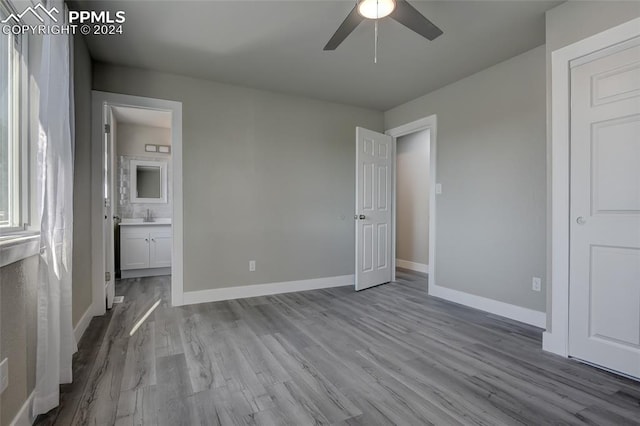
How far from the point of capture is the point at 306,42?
271 cm

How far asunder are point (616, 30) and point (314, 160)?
9.73 feet

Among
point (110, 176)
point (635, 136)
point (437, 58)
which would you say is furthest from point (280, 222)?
point (635, 136)

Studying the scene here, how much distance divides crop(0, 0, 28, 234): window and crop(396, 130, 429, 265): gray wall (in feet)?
16.6

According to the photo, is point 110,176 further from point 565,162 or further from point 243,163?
point 565,162

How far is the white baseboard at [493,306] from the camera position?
2.79 m

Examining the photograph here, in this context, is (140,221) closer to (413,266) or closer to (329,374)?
(329,374)

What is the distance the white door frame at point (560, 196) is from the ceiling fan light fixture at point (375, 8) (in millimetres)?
1371

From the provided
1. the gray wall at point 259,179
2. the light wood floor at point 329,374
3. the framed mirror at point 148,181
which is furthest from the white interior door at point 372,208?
the framed mirror at point 148,181

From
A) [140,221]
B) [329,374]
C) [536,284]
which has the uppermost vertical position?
[140,221]

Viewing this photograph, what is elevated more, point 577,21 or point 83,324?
point 577,21

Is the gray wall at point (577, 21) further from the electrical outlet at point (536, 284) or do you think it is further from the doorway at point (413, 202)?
the doorway at point (413, 202)

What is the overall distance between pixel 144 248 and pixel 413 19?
460 centimetres

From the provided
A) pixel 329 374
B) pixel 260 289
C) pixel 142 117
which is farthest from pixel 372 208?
pixel 142 117

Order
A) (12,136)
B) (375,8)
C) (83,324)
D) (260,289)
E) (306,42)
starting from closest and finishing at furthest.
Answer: (12,136), (375,8), (83,324), (306,42), (260,289)
